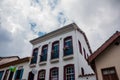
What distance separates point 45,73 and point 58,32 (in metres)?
6.08

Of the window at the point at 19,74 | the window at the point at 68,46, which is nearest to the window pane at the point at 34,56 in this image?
the window at the point at 19,74

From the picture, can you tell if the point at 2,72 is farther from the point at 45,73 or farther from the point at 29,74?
the point at 45,73

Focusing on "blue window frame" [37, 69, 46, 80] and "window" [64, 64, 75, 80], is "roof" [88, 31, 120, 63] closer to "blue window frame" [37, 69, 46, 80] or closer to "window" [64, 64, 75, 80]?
"window" [64, 64, 75, 80]

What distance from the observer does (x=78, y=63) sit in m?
13.3

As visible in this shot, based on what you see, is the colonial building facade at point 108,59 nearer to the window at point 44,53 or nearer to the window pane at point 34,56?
the window at point 44,53

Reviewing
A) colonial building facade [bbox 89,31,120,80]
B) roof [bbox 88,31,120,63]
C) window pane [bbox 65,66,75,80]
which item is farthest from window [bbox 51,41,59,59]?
roof [bbox 88,31,120,63]

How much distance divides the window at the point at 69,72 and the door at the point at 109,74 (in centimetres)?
406

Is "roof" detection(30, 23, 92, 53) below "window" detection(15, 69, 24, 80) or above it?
above

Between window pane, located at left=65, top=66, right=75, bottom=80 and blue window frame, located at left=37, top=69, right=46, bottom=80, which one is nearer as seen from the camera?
→ window pane, located at left=65, top=66, right=75, bottom=80

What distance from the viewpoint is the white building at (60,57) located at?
1354cm

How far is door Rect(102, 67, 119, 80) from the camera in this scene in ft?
30.9

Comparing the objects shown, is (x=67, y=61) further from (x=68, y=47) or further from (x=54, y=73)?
(x=54, y=73)

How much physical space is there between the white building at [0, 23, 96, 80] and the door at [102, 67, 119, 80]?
5.61 ft

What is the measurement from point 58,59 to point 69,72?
225 centimetres
